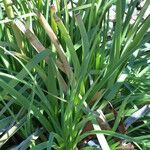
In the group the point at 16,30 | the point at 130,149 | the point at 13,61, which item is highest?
the point at 16,30

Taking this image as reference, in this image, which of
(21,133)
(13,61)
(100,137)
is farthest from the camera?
(13,61)

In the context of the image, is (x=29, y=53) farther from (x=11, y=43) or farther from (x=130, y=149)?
(x=130, y=149)

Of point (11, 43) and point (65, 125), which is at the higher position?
point (11, 43)

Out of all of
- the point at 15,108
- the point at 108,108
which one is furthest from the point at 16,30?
the point at 108,108

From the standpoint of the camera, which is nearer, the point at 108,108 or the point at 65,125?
the point at 65,125

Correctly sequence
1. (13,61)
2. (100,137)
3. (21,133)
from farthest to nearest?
(13,61) < (21,133) < (100,137)

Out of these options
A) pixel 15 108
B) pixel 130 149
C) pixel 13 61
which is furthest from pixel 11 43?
pixel 130 149
